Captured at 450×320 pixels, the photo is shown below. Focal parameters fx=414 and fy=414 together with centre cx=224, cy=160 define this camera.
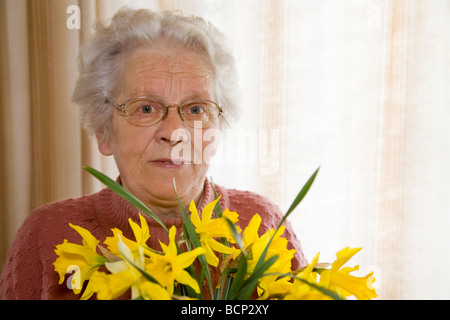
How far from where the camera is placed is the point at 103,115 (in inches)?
39.6

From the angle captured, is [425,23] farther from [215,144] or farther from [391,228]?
[215,144]

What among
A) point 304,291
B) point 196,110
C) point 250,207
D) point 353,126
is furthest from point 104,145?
point 353,126

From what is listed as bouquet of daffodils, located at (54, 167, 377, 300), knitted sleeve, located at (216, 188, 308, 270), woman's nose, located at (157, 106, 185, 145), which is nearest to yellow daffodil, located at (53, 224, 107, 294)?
bouquet of daffodils, located at (54, 167, 377, 300)

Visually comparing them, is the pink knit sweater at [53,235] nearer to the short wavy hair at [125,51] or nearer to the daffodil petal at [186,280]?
the short wavy hair at [125,51]

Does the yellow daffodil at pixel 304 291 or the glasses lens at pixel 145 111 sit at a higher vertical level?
the glasses lens at pixel 145 111

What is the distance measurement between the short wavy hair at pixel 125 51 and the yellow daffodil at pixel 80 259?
464 millimetres

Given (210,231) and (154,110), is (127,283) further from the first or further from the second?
(154,110)

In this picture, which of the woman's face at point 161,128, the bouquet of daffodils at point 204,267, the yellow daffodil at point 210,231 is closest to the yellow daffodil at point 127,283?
the bouquet of daffodils at point 204,267

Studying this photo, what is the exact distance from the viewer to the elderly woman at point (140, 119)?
0.93 meters

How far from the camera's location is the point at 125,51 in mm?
969
